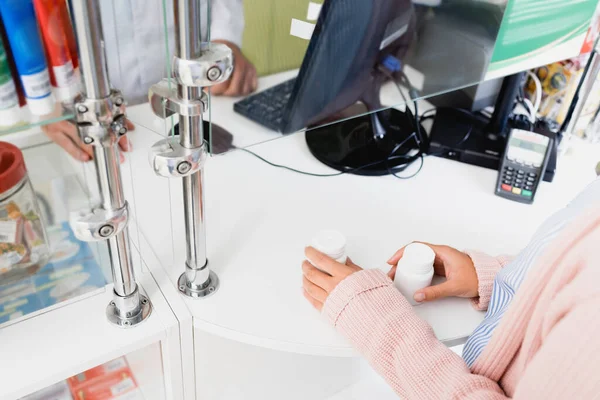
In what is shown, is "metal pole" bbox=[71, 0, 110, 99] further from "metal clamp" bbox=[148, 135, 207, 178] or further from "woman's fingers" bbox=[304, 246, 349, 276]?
"woman's fingers" bbox=[304, 246, 349, 276]

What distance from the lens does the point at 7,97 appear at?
52cm

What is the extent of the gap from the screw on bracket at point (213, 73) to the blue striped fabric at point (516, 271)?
385 mm

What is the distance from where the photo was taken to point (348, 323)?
72 centimetres

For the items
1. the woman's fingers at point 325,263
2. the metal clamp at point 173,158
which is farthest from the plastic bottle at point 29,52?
the woman's fingers at point 325,263

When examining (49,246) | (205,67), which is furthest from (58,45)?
(49,246)

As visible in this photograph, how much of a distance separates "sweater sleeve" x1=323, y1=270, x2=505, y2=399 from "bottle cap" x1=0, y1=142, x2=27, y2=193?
1.38 feet

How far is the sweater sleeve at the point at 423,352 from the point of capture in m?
0.55

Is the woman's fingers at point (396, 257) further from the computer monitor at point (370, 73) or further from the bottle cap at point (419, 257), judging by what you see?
the computer monitor at point (370, 73)

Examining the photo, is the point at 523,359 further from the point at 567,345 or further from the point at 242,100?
the point at 242,100

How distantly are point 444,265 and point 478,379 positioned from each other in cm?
18

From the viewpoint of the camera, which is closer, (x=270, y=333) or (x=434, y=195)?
(x=270, y=333)

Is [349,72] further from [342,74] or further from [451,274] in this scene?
[451,274]

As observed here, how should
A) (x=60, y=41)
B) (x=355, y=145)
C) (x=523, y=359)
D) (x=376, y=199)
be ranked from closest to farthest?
(x=60, y=41)
(x=523, y=359)
(x=376, y=199)
(x=355, y=145)

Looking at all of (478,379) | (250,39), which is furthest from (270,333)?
(250,39)
